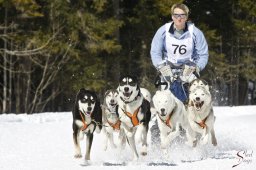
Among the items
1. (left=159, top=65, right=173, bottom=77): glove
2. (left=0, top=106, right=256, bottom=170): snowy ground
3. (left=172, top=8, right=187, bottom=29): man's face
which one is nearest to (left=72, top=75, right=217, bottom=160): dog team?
(left=0, top=106, right=256, bottom=170): snowy ground

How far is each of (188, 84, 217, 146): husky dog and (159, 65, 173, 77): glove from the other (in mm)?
477

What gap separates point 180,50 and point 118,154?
1.51 m

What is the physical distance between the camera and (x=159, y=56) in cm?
777

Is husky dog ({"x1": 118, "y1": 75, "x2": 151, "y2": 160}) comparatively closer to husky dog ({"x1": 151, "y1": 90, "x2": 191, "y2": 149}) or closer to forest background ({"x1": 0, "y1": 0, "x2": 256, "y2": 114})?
husky dog ({"x1": 151, "y1": 90, "x2": 191, "y2": 149})

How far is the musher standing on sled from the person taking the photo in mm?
7598

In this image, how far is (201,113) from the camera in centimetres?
738

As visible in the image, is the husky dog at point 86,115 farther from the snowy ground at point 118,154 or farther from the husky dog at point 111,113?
the husky dog at point 111,113

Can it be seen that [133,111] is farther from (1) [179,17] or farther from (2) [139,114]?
(1) [179,17]

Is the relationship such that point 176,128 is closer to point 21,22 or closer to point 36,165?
point 36,165

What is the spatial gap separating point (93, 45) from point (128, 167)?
63.8 feet

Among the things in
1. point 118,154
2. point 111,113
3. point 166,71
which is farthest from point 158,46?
point 118,154

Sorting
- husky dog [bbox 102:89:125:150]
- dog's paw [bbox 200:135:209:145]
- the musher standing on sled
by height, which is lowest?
dog's paw [bbox 200:135:209:145]

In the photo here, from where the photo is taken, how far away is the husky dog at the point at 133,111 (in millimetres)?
6719

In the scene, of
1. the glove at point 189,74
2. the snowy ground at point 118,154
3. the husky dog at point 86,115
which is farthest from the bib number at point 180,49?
the husky dog at point 86,115
